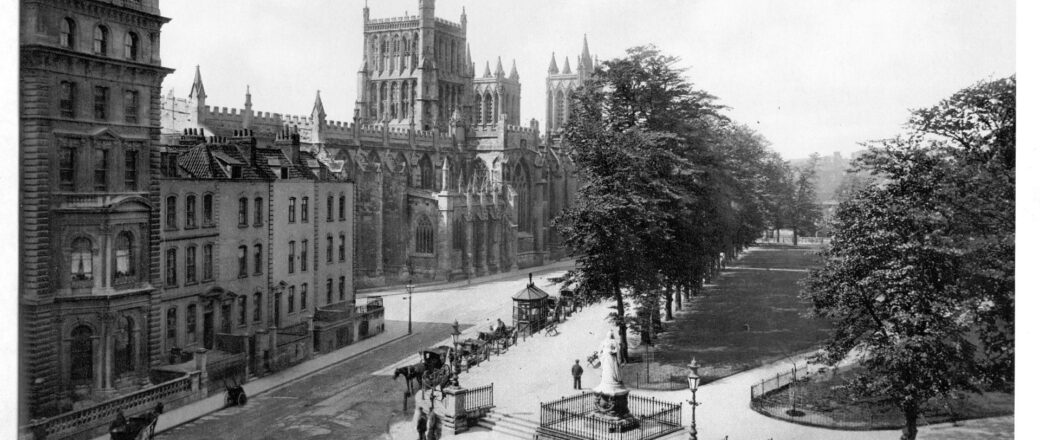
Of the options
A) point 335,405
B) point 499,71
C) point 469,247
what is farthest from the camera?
point 499,71

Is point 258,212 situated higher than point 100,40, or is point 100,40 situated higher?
point 100,40

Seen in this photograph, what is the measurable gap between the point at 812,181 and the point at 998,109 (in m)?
39.6

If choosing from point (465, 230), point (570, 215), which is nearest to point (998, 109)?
point (570, 215)

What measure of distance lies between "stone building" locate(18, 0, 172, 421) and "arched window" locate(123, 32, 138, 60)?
0.12ft

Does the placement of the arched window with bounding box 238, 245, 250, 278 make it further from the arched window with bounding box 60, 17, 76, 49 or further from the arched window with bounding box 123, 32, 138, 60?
the arched window with bounding box 60, 17, 76, 49

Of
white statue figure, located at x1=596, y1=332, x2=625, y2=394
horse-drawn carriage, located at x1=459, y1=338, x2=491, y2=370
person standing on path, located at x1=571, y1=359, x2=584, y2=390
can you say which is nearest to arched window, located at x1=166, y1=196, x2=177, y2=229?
horse-drawn carriage, located at x1=459, y1=338, x2=491, y2=370

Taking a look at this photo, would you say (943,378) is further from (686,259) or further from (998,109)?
(686,259)

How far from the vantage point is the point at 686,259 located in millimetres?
37469

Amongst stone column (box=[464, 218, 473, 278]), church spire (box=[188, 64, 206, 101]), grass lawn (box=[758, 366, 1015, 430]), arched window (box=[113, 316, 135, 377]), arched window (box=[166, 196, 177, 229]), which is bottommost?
grass lawn (box=[758, 366, 1015, 430])

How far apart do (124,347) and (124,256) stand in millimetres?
3428

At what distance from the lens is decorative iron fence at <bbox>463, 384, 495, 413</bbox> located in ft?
87.5

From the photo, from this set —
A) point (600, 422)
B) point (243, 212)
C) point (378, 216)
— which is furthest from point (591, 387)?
point (378, 216)

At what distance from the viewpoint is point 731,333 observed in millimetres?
38062

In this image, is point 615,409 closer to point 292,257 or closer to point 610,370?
point 610,370
